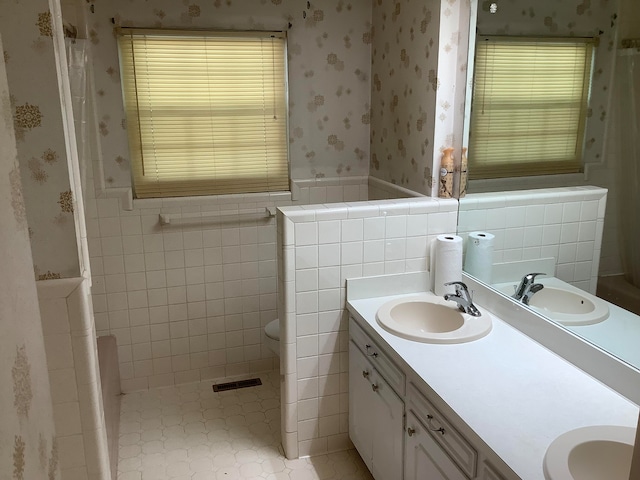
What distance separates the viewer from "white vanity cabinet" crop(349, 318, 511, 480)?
5.06ft

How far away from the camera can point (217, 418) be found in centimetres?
288

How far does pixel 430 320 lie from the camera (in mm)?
2354


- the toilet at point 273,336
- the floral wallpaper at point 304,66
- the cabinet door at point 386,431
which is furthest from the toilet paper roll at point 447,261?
the floral wallpaper at point 304,66

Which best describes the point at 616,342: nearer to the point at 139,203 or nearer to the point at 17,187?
the point at 17,187

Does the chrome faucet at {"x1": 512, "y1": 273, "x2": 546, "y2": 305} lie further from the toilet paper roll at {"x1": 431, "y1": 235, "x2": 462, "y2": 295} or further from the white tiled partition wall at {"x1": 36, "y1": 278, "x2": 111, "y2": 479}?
the white tiled partition wall at {"x1": 36, "y1": 278, "x2": 111, "y2": 479}

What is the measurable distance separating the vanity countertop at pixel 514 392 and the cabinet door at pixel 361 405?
0.29 m

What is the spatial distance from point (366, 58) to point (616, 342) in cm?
212

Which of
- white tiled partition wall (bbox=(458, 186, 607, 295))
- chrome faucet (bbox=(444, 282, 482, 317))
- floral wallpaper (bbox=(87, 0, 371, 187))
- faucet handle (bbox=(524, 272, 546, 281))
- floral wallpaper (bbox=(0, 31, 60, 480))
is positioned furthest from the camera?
floral wallpaper (bbox=(87, 0, 371, 187))

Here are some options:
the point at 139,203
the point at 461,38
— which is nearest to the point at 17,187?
the point at 461,38

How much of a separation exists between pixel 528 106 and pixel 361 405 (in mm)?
1444

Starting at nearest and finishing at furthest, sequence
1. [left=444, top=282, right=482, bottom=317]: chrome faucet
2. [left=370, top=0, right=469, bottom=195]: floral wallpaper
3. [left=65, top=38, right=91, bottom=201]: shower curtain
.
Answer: [left=444, top=282, right=482, bottom=317]: chrome faucet, [left=370, top=0, right=469, bottom=195]: floral wallpaper, [left=65, top=38, right=91, bottom=201]: shower curtain

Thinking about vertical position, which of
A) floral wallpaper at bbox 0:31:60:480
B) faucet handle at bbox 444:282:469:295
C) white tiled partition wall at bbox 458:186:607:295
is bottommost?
faucet handle at bbox 444:282:469:295

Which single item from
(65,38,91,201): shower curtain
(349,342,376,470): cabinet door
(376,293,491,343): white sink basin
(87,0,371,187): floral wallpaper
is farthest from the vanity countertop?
(65,38,91,201): shower curtain

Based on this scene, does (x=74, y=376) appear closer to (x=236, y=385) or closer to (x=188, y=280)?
(x=188, y=280)
